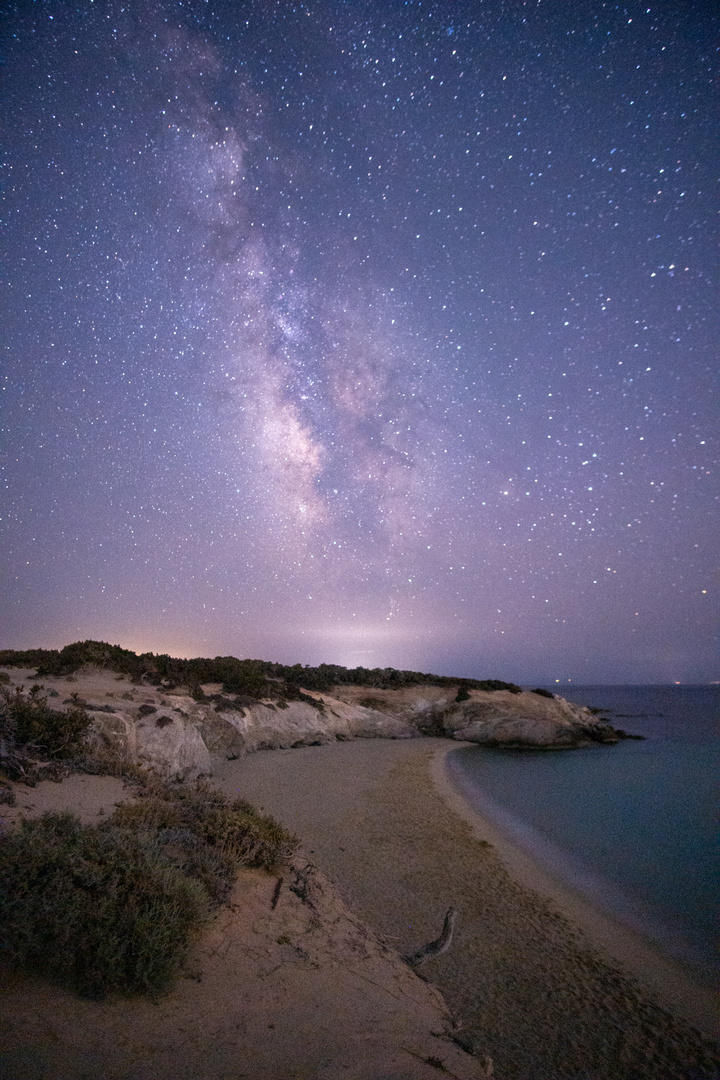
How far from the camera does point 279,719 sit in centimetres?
2314

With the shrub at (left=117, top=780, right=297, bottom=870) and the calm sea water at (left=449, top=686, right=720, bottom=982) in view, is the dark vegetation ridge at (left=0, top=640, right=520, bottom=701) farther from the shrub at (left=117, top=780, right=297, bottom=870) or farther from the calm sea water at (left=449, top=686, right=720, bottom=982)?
the shrub at (left=117, top=780, right=297, bottom=870)

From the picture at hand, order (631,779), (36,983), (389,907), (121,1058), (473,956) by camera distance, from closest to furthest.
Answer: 1. (121,1058)
2. (36,983)
3. (473,956)
4. (389,907)
5. (631,779)

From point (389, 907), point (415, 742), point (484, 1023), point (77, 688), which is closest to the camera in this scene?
point (484, 1023)

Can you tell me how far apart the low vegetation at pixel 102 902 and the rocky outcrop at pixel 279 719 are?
567 centimetres

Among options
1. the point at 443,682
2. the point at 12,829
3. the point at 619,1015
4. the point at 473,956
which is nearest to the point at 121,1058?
the point at 12,829

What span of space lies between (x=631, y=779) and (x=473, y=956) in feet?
63.2

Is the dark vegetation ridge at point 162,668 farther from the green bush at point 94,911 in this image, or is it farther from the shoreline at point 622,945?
the green bush at point 94,911

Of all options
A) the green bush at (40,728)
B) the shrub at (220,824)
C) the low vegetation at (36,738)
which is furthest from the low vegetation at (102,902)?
the green bush at (40,728)

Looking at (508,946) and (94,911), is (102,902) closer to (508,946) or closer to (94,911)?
(94,911)

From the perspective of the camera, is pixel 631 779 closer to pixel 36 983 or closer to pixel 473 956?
pixel 473 956

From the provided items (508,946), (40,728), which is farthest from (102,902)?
(40,728)

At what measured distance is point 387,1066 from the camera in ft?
11.9

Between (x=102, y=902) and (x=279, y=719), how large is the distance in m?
20.4

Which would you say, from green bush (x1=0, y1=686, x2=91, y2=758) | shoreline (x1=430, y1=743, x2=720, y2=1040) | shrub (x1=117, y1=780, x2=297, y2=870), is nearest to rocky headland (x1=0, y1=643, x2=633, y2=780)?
green bush (x1=0, y1=686, x2=91, y2=758)
